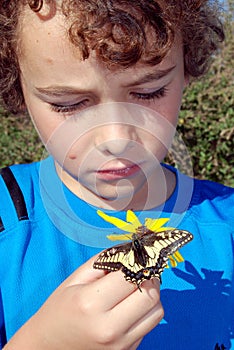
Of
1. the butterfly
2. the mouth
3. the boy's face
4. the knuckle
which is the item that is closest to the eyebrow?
the boy's face

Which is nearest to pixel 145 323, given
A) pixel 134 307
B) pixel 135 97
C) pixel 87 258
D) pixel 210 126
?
pixel 134 307

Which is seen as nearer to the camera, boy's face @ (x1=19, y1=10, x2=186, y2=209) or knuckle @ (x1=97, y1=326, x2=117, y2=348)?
knuckle @ (x1=97, y1=326, x2=117, y2=348)

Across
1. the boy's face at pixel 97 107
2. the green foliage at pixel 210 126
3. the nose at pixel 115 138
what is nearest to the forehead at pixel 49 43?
the boy's face at pixel 97 107

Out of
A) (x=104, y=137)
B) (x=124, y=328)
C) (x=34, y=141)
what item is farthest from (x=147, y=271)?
(x=34, y=141)

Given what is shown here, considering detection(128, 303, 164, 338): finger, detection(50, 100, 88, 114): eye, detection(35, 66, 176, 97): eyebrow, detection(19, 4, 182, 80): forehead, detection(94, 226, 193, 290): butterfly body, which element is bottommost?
detection(128, 303, 164, 338): finger

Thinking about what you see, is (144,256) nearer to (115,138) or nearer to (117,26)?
(115,138)

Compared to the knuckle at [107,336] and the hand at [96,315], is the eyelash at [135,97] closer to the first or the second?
the hand at [96,315]

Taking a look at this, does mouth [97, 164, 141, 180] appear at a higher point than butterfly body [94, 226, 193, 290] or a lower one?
lower

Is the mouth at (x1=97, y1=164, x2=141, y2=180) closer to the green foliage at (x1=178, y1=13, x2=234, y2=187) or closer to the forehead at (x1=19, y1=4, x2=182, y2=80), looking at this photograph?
the forehead at (x1=19, y1=4, x2=182, y2=80)
